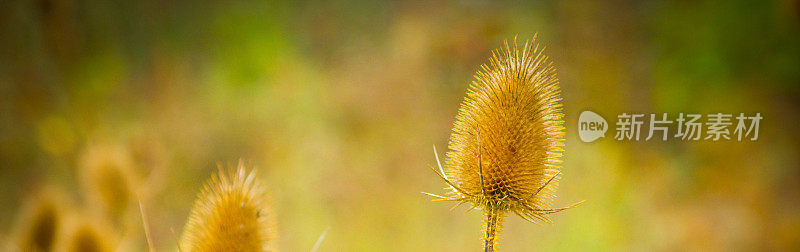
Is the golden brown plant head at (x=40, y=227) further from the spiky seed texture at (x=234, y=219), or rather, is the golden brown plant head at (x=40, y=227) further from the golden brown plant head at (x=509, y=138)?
the golden brown plant head at (x=509, y=138)

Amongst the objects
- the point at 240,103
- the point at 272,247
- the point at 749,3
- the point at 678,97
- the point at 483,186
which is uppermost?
the point at 749,3

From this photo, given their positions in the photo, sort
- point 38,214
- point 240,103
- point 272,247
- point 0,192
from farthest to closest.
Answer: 1. point 240,103
2. point 0,192
3. point 38,214
4. point 272,247

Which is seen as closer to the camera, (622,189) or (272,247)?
(272,247)

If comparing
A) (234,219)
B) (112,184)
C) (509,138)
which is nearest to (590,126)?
(509,138)

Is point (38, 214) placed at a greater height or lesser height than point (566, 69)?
lesser

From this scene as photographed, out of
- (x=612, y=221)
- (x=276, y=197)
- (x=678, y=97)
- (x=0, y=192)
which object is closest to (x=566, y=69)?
(x=678, y=97)

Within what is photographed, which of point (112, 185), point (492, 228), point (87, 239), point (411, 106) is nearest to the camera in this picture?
point (492, 228)

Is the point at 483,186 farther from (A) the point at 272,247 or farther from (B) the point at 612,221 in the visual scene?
(B) the point at 612,221

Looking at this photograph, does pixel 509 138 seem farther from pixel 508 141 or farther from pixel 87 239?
pixel 87 239

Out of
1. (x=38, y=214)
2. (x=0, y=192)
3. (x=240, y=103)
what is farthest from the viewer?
(x=240, y=103)

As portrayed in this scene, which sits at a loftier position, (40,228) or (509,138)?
(509,138)
